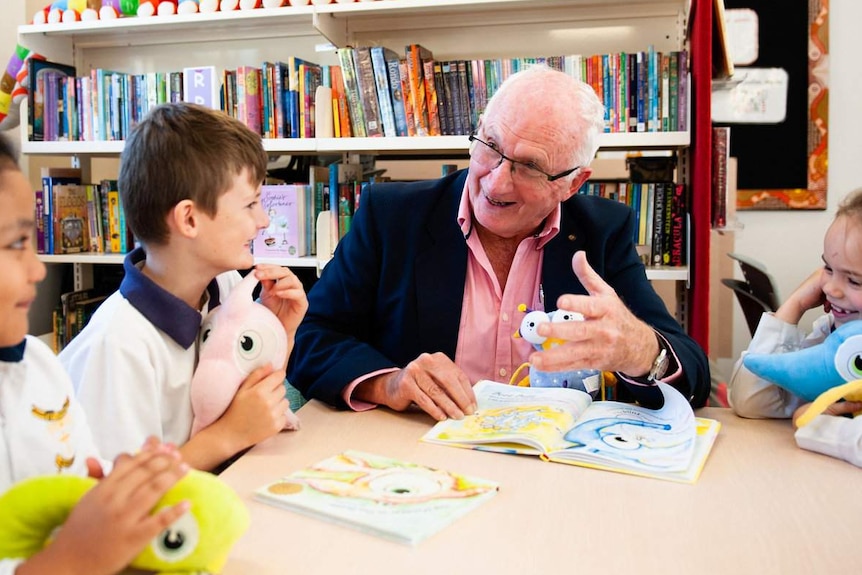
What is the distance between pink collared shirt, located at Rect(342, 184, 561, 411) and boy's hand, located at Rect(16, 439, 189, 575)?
3.21 feet

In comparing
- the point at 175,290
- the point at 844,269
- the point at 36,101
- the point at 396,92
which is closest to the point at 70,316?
the point at 36,101

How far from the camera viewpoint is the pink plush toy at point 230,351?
3.53ft

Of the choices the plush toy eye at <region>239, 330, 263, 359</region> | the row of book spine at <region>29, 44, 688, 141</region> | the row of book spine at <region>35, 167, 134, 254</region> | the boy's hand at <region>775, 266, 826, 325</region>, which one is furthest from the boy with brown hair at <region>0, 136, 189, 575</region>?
the row of book spine at <region>35, 167, 134, 254</region>

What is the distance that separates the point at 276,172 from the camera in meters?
3.01

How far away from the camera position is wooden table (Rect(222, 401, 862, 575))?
0.76 metres

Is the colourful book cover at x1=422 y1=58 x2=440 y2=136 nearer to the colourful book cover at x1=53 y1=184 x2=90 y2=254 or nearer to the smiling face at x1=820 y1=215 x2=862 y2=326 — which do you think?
the colourful book cover at x1=53 y1=184 x2=90 y2=254

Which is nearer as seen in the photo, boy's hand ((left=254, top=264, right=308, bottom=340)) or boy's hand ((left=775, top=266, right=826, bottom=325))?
boy's hand ((left=254, top=264, right=308, bottom=340))

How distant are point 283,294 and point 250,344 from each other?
0.13 m

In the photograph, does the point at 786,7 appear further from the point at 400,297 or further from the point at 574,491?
the point at 574,491

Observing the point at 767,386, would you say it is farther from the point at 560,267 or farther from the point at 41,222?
the point at 41,222

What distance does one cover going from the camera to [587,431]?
1143 millimetres

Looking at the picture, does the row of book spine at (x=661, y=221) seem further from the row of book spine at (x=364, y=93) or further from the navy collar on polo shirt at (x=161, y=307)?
the navy collar on polo shirt at (x=161, y=307)

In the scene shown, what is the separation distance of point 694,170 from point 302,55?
1.57 m

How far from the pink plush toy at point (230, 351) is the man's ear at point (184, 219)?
10 cm
